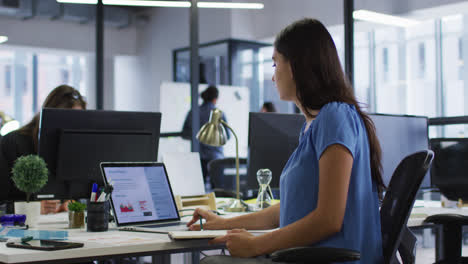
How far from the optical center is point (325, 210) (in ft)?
4.56

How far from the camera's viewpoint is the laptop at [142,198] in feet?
6.66

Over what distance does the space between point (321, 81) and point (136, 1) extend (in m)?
3.83

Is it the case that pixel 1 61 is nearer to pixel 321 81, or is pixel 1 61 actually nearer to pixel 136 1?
pixel 136 1

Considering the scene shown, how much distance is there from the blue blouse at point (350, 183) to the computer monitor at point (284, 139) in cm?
110

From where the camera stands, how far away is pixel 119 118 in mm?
2344

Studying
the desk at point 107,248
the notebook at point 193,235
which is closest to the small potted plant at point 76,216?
the desk at point 107,248

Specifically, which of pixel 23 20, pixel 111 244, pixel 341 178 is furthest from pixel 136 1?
pixel 23 20

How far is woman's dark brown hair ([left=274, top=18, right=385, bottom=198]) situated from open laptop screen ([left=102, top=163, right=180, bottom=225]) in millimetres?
831

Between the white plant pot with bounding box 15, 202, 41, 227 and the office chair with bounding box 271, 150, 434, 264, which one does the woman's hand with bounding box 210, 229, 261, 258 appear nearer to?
the office chair with bounding box 271, 150, 434, 264

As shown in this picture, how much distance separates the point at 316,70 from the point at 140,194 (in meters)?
0.93

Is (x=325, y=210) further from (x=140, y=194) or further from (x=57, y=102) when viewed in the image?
(x=57, y=102)

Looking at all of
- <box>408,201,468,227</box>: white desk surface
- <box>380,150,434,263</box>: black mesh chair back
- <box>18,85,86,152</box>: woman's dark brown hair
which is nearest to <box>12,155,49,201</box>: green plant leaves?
<box>18,85,86,152</box>: woman's dark brown hair

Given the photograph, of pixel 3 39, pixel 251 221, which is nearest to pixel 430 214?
pixel 251 221

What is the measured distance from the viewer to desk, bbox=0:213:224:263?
1.50 metres
